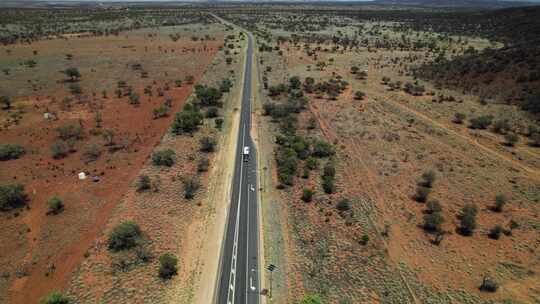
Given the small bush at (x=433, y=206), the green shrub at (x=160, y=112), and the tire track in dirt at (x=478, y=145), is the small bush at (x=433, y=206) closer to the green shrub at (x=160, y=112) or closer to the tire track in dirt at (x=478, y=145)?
the tire track in dirt at (x=478, y=145)

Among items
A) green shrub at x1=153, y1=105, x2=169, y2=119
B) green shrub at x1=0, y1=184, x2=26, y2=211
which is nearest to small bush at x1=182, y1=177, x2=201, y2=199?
green shrub at x1=0, y1=184, x2=26, y2=211

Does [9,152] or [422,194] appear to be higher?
[9,152]

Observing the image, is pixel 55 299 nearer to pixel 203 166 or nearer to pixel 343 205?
pixel 203 166

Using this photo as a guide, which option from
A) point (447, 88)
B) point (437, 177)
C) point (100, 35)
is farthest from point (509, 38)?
point (100, 35)

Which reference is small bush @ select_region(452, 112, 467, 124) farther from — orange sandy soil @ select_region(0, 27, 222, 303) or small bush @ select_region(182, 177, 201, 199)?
orange sandy soil @ select_region(0, 27, 222, 303)

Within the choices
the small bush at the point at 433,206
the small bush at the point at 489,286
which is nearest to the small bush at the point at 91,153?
the small bush at the point at 433,206

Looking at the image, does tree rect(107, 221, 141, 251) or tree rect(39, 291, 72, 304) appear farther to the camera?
tree rect(107, 221, 141, 251)

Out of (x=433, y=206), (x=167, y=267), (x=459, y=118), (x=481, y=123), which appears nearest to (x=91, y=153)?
(x=167, y=267)
